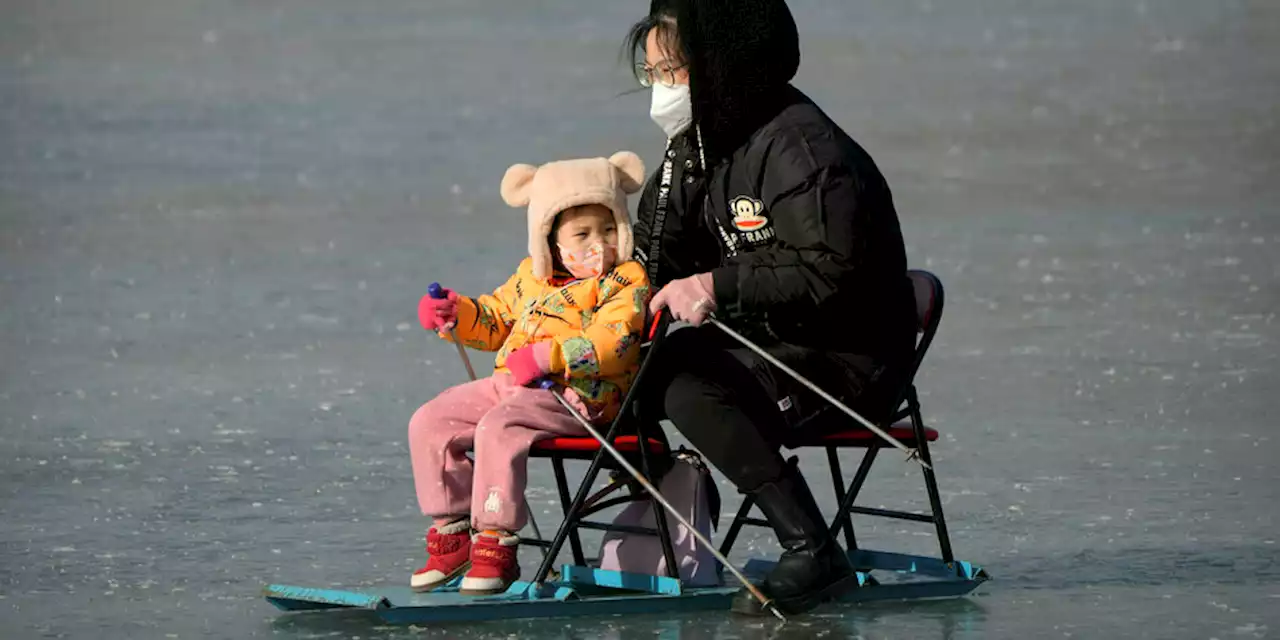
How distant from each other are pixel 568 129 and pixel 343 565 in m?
8.77

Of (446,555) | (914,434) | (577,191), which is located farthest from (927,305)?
(446,555)

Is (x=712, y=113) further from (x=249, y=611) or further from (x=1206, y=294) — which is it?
(x=1206, y=294)

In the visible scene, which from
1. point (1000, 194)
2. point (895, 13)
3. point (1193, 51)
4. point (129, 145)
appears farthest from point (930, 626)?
point (895, 13)

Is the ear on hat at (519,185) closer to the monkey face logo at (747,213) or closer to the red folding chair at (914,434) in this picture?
the monkey face logo at (747,213)

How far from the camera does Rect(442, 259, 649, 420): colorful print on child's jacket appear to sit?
5211 mm

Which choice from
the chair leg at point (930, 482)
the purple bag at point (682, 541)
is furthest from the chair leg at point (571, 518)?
the chair leg at point (930, 482)

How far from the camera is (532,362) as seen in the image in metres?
5.22

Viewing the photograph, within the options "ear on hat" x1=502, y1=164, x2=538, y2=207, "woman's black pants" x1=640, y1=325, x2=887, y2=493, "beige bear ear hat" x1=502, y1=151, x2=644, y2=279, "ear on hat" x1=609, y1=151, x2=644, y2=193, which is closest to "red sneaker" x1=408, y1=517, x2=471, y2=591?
"woman's black pants" x1=640, y1=325, x2=887, y2=493

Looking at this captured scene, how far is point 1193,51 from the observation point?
18141 millimetres

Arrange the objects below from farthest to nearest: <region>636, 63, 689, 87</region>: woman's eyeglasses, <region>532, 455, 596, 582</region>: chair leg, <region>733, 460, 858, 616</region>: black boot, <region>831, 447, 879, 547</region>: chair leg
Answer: <region>636, 63, 689, 87</region>: woman's eyeglasses
<region>831, 447, 879, 547</region>: chair leg
<region>733, 460, 858, 616</region>: black boot
<region>532, 455, 596, 582</region>: chair leg

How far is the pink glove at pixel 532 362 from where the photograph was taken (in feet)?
→ 17.1

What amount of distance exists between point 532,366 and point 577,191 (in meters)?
0.43

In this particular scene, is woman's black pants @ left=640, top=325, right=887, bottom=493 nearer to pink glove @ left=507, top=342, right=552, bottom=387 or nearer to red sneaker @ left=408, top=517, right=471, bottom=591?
pink glove @ left=507, top=342, right=552, bottom=387

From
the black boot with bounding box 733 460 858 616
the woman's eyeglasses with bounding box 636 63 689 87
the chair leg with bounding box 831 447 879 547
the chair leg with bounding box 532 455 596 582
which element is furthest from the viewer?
the woman's eyeglasses with bounding box 636 63 689 87
